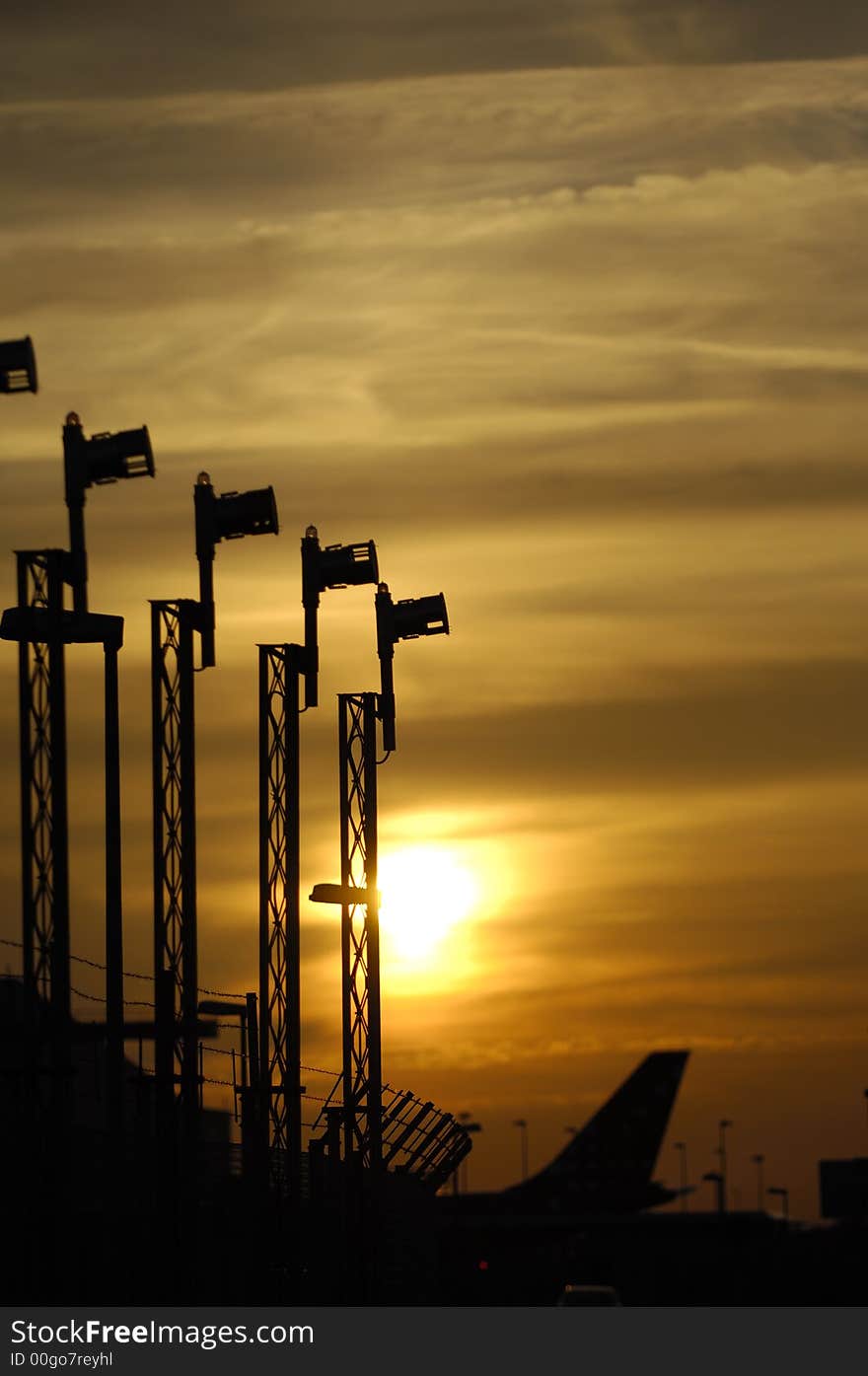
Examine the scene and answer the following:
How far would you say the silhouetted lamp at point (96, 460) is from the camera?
125 feet

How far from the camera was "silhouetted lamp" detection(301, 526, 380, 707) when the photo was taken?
52.2 m

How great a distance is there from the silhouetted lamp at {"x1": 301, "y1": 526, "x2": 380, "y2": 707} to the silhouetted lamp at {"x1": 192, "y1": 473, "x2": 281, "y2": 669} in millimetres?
5609

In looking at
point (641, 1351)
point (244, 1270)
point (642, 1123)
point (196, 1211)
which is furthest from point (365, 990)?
point (642, 1123)

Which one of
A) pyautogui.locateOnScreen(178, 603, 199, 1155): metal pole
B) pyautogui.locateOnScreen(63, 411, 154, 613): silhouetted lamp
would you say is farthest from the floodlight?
pyautogui.locateOnScreen(178, 603, 199, 1155): metal pole

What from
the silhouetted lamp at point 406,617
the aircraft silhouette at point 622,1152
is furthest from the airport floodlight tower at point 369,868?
the aircraft silhouette at point 622,1152

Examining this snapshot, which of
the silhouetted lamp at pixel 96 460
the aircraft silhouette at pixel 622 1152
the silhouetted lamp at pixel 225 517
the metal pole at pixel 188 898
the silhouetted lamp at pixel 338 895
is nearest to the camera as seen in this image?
the silhouetted lamp at pixel 96 460

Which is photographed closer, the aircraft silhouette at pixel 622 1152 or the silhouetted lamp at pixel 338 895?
the silhouetted lamp at pixel 338 895

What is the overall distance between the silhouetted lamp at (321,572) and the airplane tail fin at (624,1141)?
290 feet

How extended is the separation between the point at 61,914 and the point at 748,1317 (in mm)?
14790

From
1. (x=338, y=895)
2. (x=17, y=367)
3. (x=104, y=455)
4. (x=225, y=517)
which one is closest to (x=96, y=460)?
(x=104, y=455)

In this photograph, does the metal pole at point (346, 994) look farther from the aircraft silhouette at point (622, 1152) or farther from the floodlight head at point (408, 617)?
the aircraft silhouette at point (622, 1152)

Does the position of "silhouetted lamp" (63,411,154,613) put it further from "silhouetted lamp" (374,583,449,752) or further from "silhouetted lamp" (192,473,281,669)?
"silhouetted lamp" (374,583,449,752)

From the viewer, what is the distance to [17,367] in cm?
A: 3453

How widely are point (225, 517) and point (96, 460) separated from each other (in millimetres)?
7718
